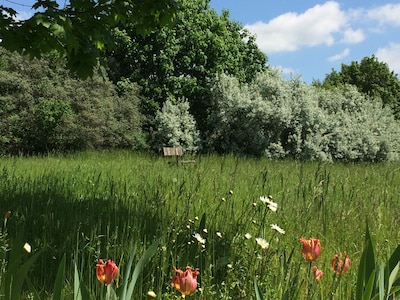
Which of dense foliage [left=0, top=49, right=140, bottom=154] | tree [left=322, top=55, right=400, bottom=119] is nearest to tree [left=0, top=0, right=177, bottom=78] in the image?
dense foliage [left=0, top=49, right=140, bottom=154]

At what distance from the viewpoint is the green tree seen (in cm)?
1939

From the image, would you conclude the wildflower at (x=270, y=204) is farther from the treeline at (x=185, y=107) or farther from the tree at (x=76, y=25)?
the treeline at (x=185, y=107)

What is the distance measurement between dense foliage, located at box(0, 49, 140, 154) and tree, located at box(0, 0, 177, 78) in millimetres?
11127

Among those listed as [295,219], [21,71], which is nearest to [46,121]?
[21,71]

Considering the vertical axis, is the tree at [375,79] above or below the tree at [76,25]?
above

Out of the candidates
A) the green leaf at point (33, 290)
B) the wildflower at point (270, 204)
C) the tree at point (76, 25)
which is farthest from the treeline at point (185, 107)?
the green leaf at point (33, 290)

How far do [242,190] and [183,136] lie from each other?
1130 centimetres

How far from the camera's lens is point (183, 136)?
17.4 metres

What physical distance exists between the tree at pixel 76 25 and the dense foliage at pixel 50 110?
11.1 metres

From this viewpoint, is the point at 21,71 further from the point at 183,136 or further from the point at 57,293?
the point at 57,293

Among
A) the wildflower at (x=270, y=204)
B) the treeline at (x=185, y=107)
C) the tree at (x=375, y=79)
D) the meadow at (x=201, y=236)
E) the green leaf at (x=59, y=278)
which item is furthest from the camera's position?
the tree at (x=375, y=79)

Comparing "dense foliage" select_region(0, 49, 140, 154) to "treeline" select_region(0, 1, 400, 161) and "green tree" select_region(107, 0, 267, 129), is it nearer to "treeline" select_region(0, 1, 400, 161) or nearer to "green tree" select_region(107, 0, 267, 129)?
"treeline" select_region(0, 1, 400, 161)

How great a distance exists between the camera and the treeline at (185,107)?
15594 mm

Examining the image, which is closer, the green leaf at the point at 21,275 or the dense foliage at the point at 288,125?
the green leaf at the point at 21,275
